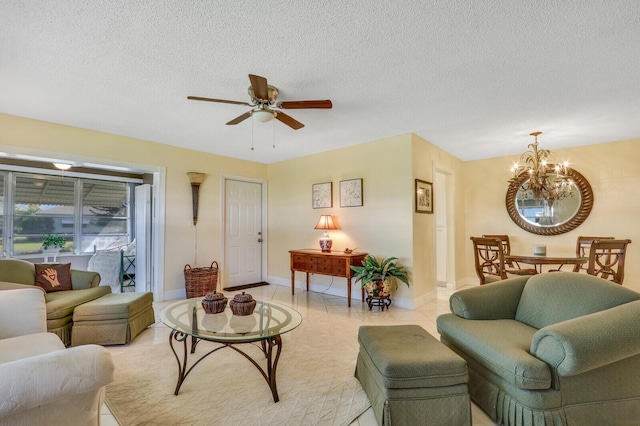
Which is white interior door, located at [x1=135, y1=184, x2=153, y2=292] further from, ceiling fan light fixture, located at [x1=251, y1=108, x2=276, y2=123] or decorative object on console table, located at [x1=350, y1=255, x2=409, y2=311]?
decorative object on console table, located at [x1=350, y1=255, x2=409, y2=311]

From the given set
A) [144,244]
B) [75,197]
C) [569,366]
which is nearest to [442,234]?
[569,366]

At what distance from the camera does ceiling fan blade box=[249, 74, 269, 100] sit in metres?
2.09

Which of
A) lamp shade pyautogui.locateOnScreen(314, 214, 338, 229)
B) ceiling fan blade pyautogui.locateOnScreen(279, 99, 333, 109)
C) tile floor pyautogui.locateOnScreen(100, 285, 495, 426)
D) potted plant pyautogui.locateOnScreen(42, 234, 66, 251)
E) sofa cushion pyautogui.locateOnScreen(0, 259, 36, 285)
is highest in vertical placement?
ceiling fan blade pyautogui.locateOnScreen(279, 99, 333, 109)

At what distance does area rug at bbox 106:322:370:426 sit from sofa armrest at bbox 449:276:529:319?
36.6 inches

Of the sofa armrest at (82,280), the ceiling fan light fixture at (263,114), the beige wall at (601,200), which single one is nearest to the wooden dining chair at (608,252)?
the beige wall at (601,200)

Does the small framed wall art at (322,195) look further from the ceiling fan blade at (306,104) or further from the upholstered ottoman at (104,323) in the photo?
the upholstered ottoman at (104,323)

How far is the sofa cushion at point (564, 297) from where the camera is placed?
186 cm

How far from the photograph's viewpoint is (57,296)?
2.93 metres

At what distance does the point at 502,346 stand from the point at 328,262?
283 cm

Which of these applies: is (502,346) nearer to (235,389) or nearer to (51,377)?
(235,389)

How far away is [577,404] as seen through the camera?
152cm


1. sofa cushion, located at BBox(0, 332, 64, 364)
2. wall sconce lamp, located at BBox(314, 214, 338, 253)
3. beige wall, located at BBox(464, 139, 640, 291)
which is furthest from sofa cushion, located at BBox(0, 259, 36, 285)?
beige wall, located at BBox(464, 139, 640, 291)

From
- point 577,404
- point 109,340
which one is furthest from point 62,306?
point 577,404

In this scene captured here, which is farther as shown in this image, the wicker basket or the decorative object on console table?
the wicker basket
